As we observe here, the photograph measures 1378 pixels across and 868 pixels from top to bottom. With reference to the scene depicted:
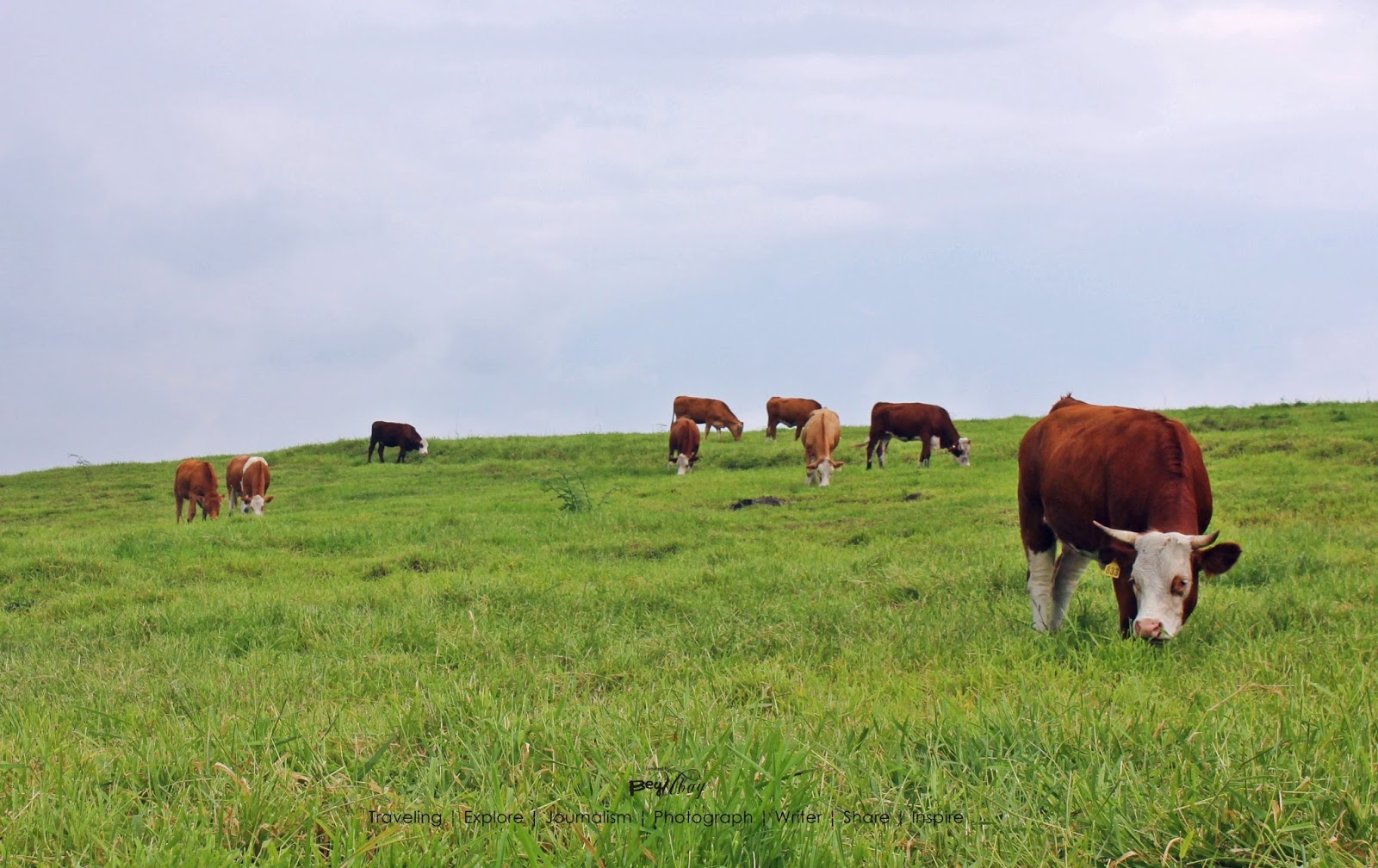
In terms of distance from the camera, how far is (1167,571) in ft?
18.3

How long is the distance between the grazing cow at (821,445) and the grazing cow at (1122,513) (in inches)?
562

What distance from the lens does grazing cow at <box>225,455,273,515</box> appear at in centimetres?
2348

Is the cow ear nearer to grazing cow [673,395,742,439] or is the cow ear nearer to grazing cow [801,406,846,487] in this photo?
grazing cow [801,406,846,487]

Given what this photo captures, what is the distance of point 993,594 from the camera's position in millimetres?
7820

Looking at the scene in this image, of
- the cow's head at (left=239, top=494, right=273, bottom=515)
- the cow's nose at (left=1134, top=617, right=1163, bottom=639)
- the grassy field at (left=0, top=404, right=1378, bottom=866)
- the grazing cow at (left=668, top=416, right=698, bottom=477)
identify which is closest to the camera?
the grassy field at (left=0, top=404, right=1378, bottom=866)

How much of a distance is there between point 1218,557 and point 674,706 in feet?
11.3

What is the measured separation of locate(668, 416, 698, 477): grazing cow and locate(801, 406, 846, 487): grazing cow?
4.01 metres

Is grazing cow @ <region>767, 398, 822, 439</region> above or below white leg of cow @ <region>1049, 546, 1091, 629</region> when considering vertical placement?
above

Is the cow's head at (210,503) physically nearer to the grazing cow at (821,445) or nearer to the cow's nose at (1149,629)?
the grazing cow at (821,445)

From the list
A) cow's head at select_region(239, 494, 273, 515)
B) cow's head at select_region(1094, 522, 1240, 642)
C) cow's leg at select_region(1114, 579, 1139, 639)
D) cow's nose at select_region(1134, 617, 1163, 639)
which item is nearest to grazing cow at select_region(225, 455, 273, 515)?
cow's head at select_region(239, 494, 273, 515)

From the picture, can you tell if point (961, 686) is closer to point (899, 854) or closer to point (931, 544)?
point (899, 854)

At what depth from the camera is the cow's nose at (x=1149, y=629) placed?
17.7ft
